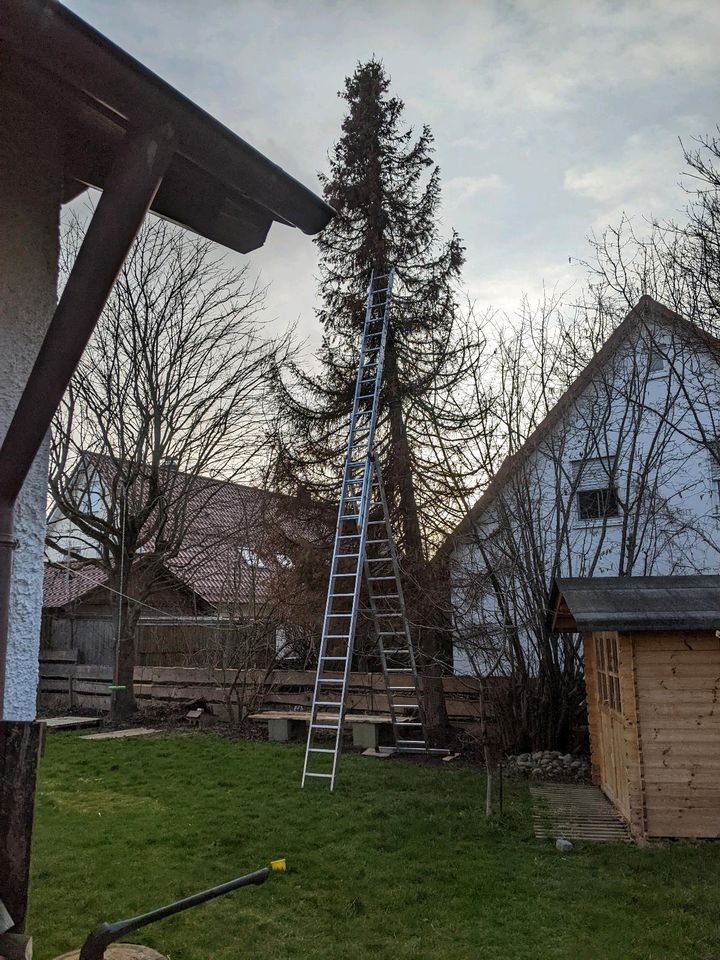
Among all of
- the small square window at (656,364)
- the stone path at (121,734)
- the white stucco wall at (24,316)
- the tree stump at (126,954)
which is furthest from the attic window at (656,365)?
the tree stump at (126,954)

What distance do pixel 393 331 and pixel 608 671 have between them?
267 inches

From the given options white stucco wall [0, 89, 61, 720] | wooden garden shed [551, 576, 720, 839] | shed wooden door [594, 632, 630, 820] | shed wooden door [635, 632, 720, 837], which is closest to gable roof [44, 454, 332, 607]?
shed wooden door [594, 632, 630, 820]

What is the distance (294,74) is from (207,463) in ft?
38.7

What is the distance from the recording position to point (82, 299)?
2.42 metres

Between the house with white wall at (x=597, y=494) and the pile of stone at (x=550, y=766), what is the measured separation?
4.10ft

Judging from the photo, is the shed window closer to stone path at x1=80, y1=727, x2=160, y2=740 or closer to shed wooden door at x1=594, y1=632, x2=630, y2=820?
shed wooden door at x1=594, y1=632, x2=630, y2=820

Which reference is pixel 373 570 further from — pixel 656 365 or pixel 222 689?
pixel 656 365

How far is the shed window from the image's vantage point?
27.5 feet

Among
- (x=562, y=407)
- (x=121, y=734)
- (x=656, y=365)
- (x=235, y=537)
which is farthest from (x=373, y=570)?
(x=656, y=365)

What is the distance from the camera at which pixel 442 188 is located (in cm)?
1401

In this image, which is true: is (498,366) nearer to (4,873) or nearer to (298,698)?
(298,698)

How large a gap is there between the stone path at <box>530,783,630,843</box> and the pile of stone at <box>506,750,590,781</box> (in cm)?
48

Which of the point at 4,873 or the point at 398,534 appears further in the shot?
the point at 398,534

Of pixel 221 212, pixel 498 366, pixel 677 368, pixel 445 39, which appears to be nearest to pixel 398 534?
pixel 498 366
